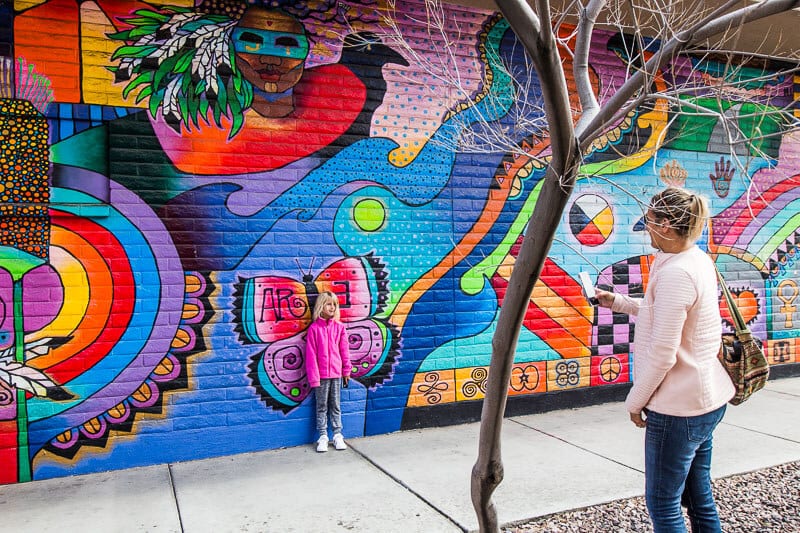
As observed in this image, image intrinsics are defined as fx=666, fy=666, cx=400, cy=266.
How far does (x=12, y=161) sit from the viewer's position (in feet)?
15.2

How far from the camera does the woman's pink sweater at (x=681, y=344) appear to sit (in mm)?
2842

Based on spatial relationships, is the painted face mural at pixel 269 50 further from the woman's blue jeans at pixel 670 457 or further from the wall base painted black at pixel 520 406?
the woman's blue jeans at pixel 670 457

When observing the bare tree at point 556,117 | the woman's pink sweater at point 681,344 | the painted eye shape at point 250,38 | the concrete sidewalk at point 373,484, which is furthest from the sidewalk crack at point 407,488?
the painted eye shape at point 250,38

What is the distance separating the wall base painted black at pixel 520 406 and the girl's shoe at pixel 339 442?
66 cm

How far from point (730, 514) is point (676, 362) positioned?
1764 millimetres

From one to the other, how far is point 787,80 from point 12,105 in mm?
7788

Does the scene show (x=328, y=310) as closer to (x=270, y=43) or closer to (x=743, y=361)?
(x=270, y=43)

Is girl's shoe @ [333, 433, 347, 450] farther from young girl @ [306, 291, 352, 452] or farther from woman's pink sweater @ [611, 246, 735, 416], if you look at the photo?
woman's pink sweater @ [611, 246, 735, 416]

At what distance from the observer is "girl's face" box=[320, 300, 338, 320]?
5.41 meters

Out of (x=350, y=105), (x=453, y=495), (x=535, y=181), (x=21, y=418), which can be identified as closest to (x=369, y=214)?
(x=350, y=105)

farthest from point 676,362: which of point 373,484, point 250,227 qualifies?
point 250,227

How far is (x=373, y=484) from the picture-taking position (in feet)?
14.9

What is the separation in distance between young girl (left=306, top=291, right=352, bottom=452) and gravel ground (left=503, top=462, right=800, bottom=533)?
6.54ft

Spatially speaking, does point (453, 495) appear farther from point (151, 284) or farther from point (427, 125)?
point (427, 125)
